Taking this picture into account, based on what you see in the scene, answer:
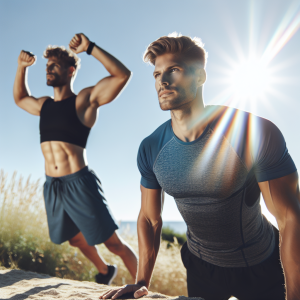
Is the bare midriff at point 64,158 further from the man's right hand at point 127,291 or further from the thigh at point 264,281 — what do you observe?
the thigh at point 264,281

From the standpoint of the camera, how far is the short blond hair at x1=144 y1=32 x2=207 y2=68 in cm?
169

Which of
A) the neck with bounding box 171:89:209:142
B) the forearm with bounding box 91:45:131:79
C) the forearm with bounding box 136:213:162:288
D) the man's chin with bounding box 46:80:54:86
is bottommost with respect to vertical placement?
the forearm with bounding box 136:213:162:288

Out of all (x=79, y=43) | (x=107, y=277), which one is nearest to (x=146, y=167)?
(x=79, y=43)

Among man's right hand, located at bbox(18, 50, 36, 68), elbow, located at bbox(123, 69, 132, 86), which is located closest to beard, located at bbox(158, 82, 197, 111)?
elbow, located at bbox(123, 69, 132, 86)

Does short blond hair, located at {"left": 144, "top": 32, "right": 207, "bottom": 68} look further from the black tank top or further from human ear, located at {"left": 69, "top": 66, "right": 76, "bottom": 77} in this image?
human ear, located at {"left": 69, "top": 66, "right": 76, "bottom": 77}

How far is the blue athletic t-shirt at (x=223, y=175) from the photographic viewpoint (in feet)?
4.83

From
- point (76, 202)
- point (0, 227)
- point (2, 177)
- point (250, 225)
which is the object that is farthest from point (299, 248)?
point (2, 177)

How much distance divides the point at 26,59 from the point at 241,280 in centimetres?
352

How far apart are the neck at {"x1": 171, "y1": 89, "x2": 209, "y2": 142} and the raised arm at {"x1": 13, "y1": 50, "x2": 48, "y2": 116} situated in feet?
8.09

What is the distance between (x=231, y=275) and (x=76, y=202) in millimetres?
1825

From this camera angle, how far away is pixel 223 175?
155 cm

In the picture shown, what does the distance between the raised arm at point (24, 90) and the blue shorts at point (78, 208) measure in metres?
0.99

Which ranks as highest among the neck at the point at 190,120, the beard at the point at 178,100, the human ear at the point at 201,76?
the human ear at the point at 201,76

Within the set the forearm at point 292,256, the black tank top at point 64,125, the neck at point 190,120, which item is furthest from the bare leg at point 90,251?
the forearm at point 292,256
